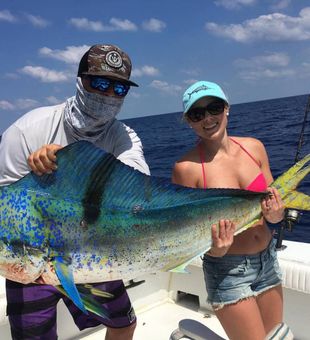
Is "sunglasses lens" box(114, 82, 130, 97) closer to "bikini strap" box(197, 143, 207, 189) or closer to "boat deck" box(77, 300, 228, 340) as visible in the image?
"bikini strap" box(197, 143, 207, 189)

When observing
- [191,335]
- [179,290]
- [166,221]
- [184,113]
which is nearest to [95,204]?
[166,221]

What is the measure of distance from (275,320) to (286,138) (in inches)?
656

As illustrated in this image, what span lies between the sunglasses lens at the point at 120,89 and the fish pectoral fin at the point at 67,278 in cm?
89

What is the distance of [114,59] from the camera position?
80.7 inches

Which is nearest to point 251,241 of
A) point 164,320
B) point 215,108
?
point 215,108

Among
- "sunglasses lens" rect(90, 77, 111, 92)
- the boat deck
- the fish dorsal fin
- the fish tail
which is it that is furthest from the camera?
the boat deck

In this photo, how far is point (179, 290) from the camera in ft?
13.5

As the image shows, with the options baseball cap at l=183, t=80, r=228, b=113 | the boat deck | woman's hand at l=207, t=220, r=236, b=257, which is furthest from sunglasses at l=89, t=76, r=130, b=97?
the boat deck

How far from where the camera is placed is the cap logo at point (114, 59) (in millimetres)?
2039

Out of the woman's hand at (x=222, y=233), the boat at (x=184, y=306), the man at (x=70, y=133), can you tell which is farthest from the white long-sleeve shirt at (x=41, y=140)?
the boat at (x=184, y=306)

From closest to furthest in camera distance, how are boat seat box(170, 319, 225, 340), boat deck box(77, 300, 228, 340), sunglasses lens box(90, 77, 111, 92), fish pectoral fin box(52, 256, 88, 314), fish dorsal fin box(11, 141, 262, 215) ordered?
fish pectoral fin box(52, 256, 88, 314) → fish dorsal fin box(11, 141, 262, 215) → sunglasses lens box(90, 77, 111, 92) → boat seat box(170, 319, 225, 340) → boat deck box(77, 300, 228, 340)

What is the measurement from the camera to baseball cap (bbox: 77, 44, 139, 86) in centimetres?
202

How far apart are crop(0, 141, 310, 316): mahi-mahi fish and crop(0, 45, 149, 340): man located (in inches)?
13.3

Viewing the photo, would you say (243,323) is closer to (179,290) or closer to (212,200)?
(212,200)
